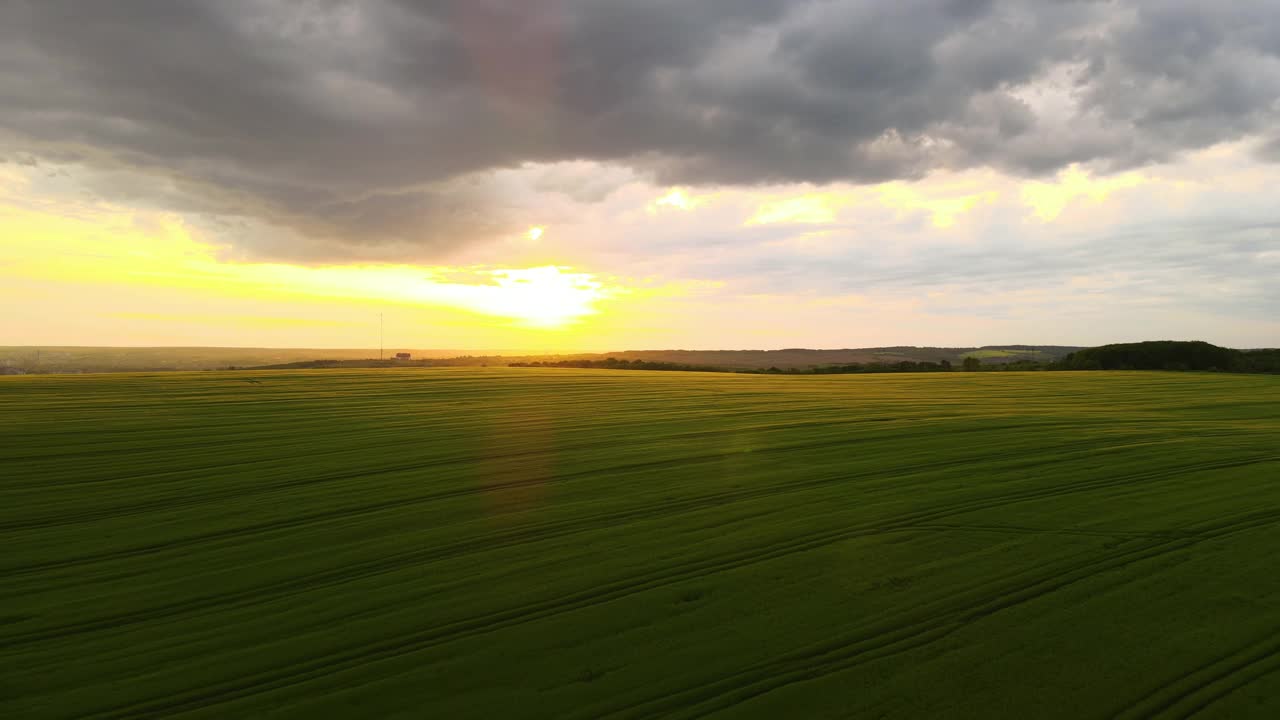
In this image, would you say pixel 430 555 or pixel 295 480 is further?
pixel 295 480

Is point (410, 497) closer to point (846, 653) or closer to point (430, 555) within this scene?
point (430, 555)

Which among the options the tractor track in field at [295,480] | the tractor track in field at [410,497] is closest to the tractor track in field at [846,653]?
the tractor track in field at [410,497]

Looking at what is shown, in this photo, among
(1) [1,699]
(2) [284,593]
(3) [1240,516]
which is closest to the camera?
(1) [1,699]

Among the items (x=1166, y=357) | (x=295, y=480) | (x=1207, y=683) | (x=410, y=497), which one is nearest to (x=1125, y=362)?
(x=1166, y=357)

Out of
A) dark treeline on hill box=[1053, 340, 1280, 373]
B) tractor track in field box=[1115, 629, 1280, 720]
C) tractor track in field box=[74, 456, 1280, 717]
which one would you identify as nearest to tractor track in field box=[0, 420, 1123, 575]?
tractor track in field box=[74, 456, 1280, 717]

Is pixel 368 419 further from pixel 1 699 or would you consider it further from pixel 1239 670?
pixel 1239 670

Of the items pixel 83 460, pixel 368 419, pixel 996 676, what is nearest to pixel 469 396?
pixel 368 419
